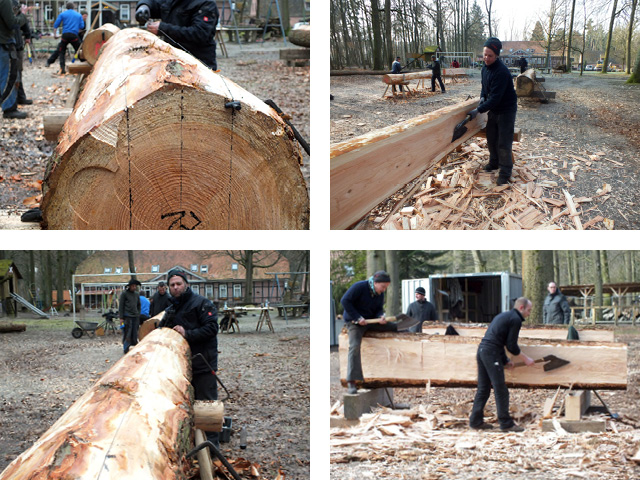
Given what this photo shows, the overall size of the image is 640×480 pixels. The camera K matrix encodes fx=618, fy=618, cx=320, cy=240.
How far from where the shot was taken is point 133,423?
180 cm

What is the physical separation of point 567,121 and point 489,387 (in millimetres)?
1406

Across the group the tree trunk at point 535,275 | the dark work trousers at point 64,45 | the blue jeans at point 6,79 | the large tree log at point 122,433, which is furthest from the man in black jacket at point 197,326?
the blue jeans at point 6,79

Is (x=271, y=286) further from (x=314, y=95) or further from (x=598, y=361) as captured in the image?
(x=598, y=361)

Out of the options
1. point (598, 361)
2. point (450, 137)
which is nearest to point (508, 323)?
point (598, 361)

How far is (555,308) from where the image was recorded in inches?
141

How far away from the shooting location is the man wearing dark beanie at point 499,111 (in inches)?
115

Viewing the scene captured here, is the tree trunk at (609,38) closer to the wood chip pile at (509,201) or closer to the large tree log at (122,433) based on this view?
the wood chip pile at (509,201)

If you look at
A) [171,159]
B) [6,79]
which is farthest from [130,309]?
[6,79]

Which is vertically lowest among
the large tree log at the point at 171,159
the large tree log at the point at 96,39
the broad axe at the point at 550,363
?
the broad axe at the point at 550,363

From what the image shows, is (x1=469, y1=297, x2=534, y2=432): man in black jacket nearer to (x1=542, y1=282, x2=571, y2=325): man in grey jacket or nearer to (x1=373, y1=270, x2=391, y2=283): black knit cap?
(x1=542, y1=282, x2=571, y2=325): man in grey jacket

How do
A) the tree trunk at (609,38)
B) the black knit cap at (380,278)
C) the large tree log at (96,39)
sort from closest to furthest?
the tree trunk at (609,38), the black knit cap at (380,278), the large tree log at (96,39)

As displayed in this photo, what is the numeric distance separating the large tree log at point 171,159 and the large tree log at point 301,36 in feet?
8.66

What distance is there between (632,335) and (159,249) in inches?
107

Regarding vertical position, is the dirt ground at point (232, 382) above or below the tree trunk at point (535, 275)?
below
